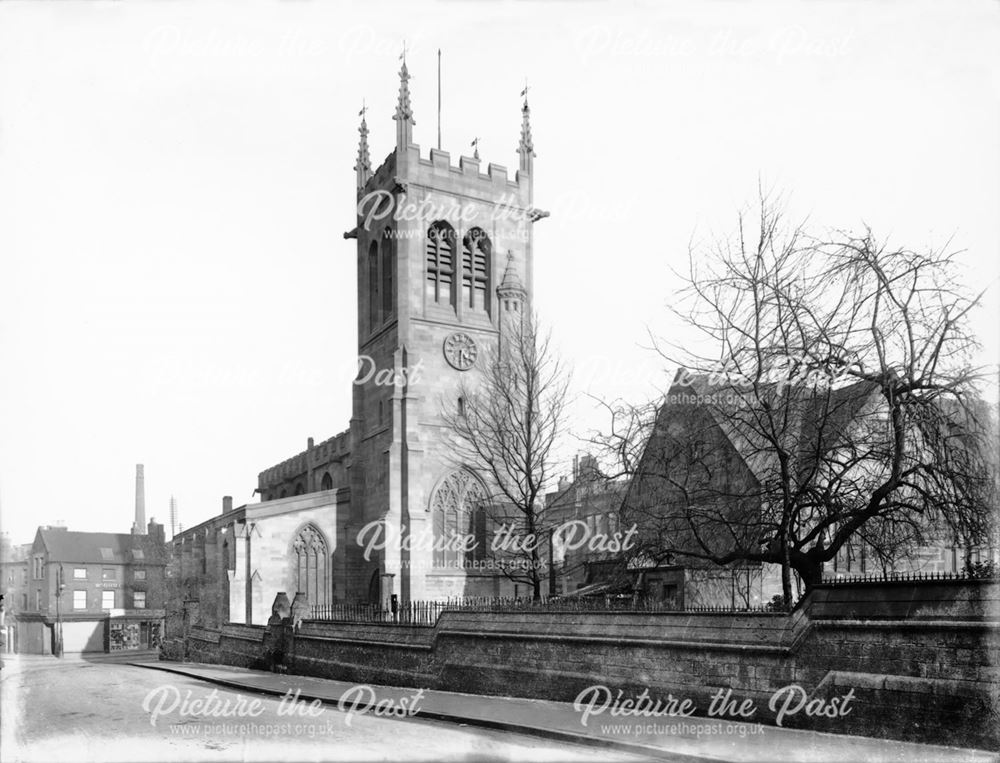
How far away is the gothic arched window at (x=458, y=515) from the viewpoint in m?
36.3

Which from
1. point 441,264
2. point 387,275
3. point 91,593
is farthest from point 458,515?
point 91,593

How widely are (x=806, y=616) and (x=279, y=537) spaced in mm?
26235

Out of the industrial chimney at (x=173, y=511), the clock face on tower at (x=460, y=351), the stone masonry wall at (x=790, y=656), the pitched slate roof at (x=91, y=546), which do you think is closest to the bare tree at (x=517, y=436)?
the clock face on tower at (x=460, y=351)

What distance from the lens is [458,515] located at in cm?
3703

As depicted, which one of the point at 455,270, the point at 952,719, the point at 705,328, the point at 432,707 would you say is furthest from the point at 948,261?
the point at 455,270

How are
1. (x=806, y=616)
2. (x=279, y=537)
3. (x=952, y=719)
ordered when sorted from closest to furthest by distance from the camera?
1. (x=952, y=719)
2. (x=806, y=616)
3. (x=279, y=537)

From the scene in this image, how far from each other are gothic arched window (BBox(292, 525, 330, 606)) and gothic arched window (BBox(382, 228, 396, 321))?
9.10 metres

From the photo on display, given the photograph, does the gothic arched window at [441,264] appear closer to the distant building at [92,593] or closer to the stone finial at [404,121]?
the stone finial at [404,121]

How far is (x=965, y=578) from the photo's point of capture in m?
11.8

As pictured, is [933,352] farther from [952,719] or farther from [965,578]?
[952,719]

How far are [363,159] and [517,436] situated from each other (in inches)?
735

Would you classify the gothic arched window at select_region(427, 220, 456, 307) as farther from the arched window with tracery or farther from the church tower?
the arched window with tracery

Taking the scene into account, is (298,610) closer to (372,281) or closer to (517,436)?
(517,436)

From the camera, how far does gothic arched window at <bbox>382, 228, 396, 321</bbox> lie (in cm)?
3988
